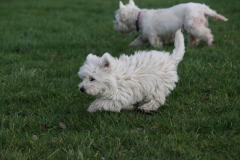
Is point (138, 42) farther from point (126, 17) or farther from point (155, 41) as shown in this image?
point (126, 17)

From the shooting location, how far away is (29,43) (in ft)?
25.7

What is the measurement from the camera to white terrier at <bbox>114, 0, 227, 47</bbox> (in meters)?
7.09

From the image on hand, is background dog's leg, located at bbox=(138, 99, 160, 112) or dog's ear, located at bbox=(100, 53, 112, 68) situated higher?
dog's ear, located at bbox=(100, 53, 112, 68)

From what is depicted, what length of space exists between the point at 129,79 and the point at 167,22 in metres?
3.44

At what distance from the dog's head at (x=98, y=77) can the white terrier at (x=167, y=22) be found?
3.47 meters

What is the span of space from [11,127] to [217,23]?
7.49m

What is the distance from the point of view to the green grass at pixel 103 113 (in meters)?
3.30

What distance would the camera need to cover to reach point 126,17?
7.89 meters

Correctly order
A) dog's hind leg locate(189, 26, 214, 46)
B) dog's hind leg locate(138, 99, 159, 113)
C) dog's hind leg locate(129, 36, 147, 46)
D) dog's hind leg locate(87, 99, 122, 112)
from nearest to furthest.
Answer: dog's hind leg locate(87, 99, 122, 112), dog's hind leg locate(138, 99, 159, 113), dog's hind leg locate(189, 26, 214, 46), dog's hind leg locate(129, 36, 147, 46)

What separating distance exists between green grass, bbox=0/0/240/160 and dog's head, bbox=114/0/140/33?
34 centimetres

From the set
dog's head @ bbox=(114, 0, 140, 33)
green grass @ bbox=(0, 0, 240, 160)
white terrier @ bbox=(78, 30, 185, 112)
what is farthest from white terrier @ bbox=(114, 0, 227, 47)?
white terrier @ bbox=(78, 30, 185, 112)

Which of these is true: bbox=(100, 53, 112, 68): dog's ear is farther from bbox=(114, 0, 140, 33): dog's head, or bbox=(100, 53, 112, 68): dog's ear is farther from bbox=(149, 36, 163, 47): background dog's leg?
bbox=(114, 0, 140, 33): dog's head

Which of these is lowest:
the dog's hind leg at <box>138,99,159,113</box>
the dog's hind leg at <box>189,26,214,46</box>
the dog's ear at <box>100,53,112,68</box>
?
the dog's hind leg at <box>138,99,159,113</box>

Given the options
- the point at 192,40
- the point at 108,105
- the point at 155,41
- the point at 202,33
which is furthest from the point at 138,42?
the point at 108,105
